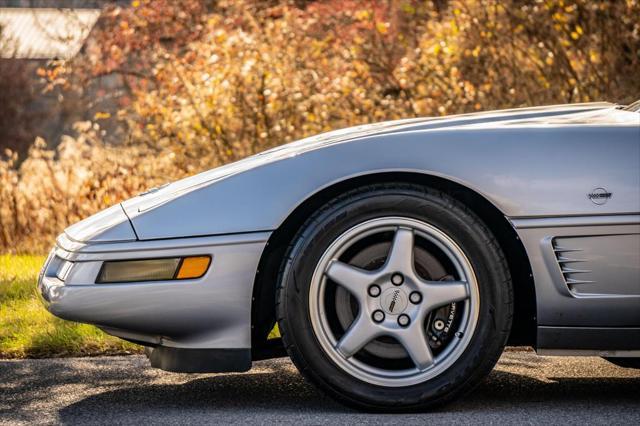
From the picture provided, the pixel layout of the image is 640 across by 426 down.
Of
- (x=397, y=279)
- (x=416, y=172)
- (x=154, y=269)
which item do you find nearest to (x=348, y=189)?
(x=416, y=172)

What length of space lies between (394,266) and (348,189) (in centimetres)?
33

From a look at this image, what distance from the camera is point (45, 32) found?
1542cm

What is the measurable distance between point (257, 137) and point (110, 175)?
55.2 inches

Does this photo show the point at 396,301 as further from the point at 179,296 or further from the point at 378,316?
the point at 179,296

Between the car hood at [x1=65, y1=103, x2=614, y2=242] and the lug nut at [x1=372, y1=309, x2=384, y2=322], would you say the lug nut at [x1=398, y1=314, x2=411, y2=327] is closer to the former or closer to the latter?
the lug nut at [x1=372, y1=309, x2=384, y2=322]

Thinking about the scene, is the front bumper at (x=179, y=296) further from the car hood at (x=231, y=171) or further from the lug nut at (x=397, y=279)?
the lug nut at (x=397, y=279)

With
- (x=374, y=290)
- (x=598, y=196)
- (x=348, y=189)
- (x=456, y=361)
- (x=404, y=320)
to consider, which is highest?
(x=348, y=189)

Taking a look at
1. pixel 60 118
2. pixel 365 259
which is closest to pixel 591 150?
pixel 365 259

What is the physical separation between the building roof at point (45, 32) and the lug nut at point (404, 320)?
11622 mm

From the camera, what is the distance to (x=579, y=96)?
9.54 metres

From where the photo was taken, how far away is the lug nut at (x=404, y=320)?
11.9ft

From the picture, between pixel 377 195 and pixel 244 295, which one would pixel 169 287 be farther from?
pixel 377 195

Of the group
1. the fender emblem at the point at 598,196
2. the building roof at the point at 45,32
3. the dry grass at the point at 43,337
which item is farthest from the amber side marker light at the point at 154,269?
the building roof at the point at 45,32

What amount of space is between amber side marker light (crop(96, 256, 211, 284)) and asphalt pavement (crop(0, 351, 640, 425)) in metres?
0.48
